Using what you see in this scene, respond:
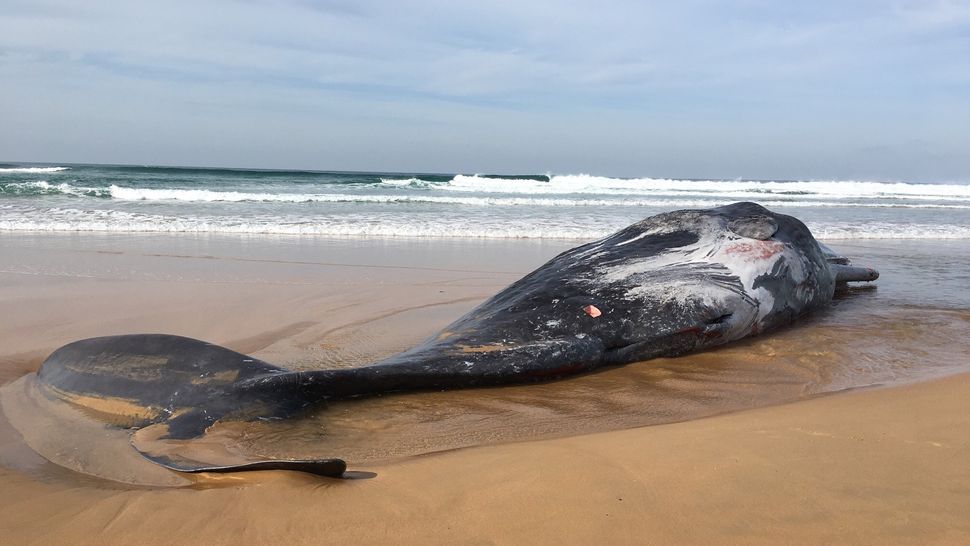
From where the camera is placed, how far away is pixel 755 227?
4855 mm

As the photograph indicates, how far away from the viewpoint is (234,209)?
18625 mm

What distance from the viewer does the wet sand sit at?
2.05 m

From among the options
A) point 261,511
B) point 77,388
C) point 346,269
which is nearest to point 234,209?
point 346,269

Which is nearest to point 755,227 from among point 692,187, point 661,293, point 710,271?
point 710,271

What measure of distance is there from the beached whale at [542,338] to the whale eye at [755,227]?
1 centimetres

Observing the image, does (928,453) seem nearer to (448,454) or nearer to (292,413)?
(448,454)

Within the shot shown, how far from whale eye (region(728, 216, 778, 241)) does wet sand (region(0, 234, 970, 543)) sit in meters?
0.70

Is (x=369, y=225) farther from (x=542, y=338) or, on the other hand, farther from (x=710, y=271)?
(x=542, y=338)

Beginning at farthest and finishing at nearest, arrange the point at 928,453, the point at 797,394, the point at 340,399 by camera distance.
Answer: the point at 797,394 → the point at 340,399 → the point at 928,453

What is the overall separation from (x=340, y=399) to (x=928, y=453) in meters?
2.35

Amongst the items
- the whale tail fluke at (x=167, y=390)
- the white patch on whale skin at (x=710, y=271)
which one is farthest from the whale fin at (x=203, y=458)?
the white patch on whale skin at (x=710, y=271)

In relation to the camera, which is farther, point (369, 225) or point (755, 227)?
point (369, 225)

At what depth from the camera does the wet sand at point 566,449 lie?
2047 mm

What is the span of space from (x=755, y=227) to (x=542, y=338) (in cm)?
193
